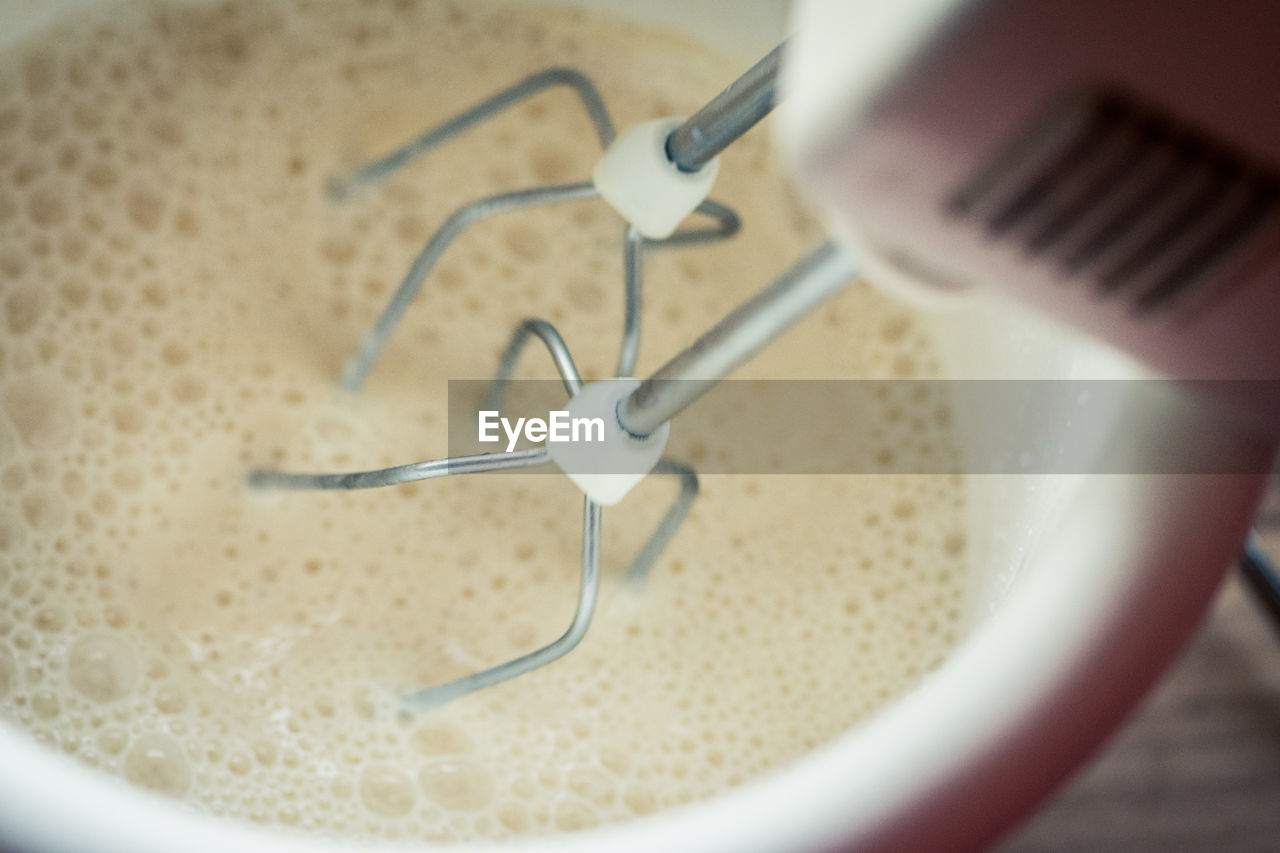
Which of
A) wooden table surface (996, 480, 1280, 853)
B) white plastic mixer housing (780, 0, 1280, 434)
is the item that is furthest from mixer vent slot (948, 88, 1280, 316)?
wooden table surface (996, 480, 1280, 853)

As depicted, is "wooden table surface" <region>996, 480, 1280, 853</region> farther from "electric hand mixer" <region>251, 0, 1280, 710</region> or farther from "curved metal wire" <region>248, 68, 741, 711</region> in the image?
"electric hand mixer" <region>251, 0, 1280, 710</region>

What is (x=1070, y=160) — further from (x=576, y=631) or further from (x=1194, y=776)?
(x=1194, y=776)

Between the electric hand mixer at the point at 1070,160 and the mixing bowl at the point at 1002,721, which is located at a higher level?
the electric hand mixer at the point at 1070,160

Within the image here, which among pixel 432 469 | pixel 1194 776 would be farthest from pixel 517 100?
pixel 1194 776

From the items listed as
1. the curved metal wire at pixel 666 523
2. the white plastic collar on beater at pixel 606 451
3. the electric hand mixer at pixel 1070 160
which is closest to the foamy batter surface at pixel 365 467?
the curved metal wire at pixel 666 523

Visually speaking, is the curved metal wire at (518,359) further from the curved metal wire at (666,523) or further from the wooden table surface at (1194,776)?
the wooden table surface at (1194,776)

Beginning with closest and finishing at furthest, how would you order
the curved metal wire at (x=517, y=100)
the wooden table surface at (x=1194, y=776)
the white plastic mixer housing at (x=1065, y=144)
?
1. the white plastic mixer housing at (x=1065, y=144)
2. the curved metal wire at (x=517, y=100)
3. the wooden table surface at (x=1194, y=776)
